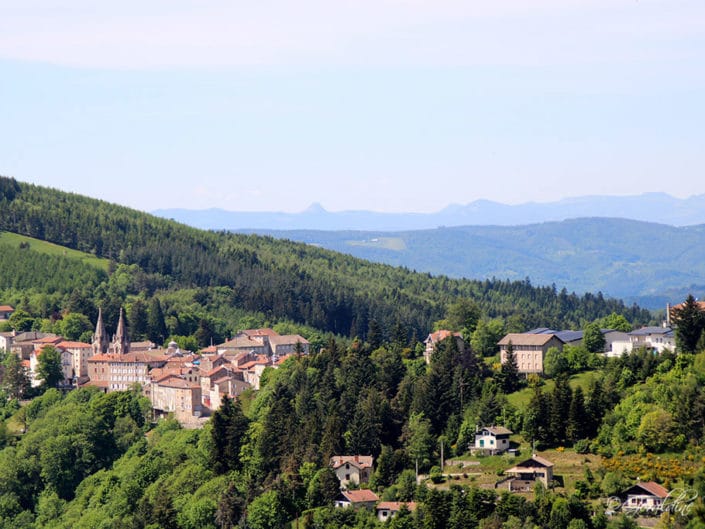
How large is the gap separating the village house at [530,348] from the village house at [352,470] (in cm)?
1724

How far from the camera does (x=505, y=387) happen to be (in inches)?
3745

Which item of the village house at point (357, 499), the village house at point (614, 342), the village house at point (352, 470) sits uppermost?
the village house at point (614, 342)

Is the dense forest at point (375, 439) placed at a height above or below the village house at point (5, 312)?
below

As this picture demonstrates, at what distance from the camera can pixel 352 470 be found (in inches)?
3386

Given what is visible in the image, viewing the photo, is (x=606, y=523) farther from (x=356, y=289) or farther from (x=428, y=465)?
(x=356, y=289)

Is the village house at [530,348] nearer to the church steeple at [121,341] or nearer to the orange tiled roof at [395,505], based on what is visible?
the orange tiled roof at [395,505]

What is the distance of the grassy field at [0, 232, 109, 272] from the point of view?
7068 inches

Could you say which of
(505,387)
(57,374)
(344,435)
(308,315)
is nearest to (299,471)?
(344,435)

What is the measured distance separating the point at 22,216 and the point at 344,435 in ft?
374

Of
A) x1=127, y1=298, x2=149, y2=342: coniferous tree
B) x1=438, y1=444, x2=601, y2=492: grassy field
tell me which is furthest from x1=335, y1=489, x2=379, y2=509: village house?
x1=127, y1=298, x2=149, y2=342: coniferous tree

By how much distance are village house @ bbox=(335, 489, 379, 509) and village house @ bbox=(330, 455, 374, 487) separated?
10.8ft

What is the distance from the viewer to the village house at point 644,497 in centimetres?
7231

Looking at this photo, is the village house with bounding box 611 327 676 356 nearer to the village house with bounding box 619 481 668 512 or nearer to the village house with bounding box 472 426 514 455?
the village house with bounding box 472 426 514 455

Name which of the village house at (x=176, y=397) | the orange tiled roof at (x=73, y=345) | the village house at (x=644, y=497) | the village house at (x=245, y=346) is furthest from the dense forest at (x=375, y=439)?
the village house at (x=245, y=346)
